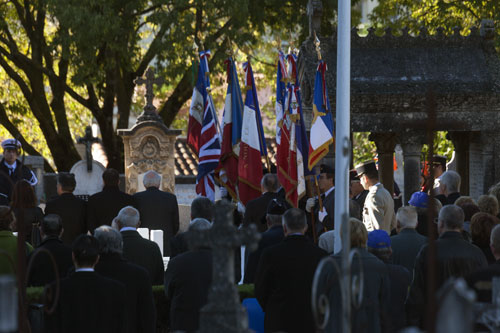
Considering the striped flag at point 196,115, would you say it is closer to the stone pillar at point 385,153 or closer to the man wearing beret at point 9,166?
the man wearing beret at point 9,166

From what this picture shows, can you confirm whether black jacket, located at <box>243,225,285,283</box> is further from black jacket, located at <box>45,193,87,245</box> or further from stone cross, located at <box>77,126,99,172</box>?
stone cross, located at <box>77,126,99,172</box>

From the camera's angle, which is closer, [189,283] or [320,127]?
[189,283]

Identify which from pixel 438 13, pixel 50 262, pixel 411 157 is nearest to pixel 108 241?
pixel 50 262

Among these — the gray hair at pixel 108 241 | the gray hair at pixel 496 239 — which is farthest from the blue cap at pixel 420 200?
the gray hair at pixel 108 241

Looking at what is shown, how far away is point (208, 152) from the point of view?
13328 mm

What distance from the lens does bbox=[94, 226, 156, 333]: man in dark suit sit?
729cm

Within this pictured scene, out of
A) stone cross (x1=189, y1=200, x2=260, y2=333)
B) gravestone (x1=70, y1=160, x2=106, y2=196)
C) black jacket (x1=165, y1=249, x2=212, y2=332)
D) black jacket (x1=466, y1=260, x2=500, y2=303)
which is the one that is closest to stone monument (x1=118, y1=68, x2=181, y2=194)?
gravestone (x1=70, y1=160, x2=106, y2=196)

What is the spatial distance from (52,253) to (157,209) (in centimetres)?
362

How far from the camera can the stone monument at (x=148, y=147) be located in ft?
70.0

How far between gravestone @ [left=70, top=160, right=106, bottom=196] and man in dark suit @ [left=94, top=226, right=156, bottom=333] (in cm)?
1455

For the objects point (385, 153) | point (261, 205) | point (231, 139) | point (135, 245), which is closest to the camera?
point (135, 245)

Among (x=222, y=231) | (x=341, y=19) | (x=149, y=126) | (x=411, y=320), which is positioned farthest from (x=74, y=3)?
(x=222, y=231)

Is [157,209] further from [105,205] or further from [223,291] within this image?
[223,291]

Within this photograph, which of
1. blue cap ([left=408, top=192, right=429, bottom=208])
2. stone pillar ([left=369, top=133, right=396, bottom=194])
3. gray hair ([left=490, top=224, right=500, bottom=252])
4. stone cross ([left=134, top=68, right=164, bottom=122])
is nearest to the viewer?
gray hair ([left=490, top=224, right=500, bottom=252])
